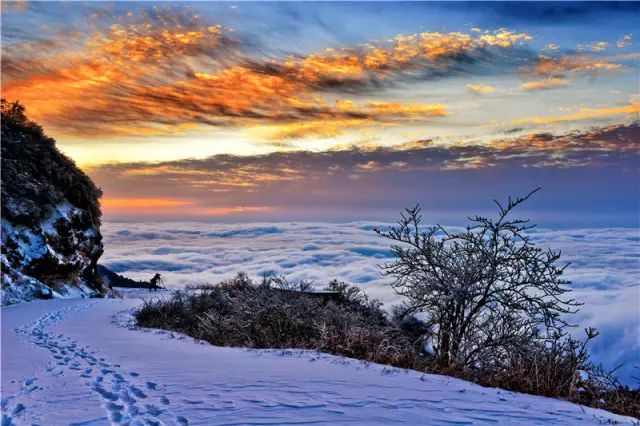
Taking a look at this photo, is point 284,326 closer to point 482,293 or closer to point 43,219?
point 482,293

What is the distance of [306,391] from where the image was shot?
5.86 meters

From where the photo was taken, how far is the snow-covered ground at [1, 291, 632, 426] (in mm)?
4941

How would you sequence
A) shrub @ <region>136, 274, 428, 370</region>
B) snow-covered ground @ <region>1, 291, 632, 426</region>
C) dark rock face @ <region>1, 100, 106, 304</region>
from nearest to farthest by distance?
1. snow-covered ground @ <region>1, 291, 632, 426</region>
2. shrub @ <region>136, 274, 428, 370</region>
3. dark rock face @ <region>1, 100, 106, 304</region>

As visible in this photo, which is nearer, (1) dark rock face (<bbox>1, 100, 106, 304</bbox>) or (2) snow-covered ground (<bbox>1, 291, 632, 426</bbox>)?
(2) snow-covered ground (<bbox>1, 291, 632, 426</bbox>)

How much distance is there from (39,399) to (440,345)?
721 cm

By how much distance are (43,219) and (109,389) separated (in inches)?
953

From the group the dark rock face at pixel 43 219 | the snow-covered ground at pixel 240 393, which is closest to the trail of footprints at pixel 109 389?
the snow-covered ground at pixel 240 393

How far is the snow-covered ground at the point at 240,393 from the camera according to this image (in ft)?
16.2

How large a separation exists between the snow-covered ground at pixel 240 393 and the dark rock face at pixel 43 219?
16.3m

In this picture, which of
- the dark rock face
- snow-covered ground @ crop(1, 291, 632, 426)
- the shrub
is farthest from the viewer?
the dark rock face

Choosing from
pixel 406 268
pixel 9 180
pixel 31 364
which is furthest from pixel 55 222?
pixel 406 268

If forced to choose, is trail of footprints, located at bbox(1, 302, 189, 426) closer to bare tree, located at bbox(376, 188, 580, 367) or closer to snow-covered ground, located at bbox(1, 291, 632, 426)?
snow-covered ground, located at bbox(1, 291, 632, 426)

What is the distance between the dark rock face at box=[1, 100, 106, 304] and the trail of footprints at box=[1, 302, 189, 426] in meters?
14.9

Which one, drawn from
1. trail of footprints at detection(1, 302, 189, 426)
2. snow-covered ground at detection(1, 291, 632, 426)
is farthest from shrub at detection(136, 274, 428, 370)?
trail of footprints at detection(1, 302, 189, 426)
